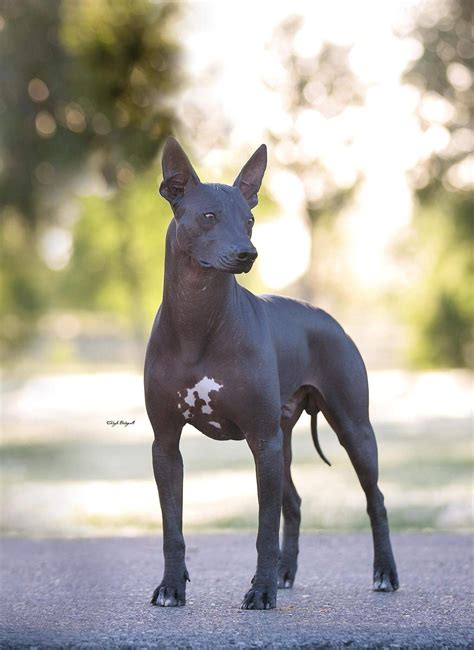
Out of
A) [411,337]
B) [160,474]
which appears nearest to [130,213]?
[411,337]

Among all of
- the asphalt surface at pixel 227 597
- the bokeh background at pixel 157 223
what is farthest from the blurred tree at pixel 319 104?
the asphalt surface at pixel 227 597

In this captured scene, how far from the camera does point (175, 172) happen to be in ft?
20.8

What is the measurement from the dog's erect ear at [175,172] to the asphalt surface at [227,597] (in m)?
2.11

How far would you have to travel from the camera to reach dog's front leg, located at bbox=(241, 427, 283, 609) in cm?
646

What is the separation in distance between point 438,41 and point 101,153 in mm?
7751

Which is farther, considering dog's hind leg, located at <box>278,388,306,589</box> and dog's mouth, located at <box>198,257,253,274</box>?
dog's hind leg, located at <box>278,388,306,589</box>

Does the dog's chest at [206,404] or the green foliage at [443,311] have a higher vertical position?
the green foliage at [443,311]

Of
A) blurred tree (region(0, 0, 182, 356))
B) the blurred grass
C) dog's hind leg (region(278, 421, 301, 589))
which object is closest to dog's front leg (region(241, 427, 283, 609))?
dog's hind leg (region(278, 421, 301, 589))

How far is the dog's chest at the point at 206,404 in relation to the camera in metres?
6.35

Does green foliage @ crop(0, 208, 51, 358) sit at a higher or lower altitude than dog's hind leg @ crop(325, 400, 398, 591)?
higher

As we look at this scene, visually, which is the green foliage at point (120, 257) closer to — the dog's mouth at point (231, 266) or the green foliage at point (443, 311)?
the green foliage at point (443, 311)

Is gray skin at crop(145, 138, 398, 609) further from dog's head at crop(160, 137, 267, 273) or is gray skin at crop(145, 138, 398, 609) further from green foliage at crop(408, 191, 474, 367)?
green foliage at crop(408, 191, 474, 367)

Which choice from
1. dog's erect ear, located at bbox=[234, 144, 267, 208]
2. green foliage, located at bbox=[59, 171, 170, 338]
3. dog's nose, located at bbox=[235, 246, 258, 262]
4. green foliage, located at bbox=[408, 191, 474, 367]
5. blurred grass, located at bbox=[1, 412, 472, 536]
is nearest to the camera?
dog's nose, located at bbox=[235, 246, 258, 262]

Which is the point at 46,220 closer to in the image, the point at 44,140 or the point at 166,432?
the point at 44,140
